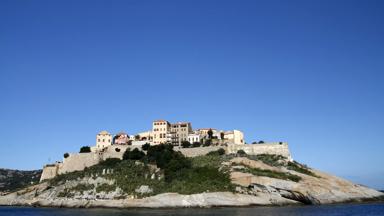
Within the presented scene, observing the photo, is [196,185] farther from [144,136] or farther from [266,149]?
[144,136]

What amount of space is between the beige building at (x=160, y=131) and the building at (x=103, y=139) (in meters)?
11.0

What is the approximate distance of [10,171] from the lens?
186250mm

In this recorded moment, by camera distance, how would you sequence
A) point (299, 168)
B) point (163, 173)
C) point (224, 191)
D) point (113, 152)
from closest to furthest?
point (224, 191)
point (163, 173)
point (299, 168)
point (113, 152)

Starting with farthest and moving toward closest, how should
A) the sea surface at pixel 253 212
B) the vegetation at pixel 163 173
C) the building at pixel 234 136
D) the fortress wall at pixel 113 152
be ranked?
the building at pixel 234 136 → the fortress wall at pixel 113 152 → the vegetation at pixel 163 173 → the sea surface at pixel 253 212

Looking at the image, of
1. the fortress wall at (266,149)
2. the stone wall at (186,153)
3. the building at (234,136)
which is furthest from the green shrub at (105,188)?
the building at (234,136)

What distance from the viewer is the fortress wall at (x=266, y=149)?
8312 cm

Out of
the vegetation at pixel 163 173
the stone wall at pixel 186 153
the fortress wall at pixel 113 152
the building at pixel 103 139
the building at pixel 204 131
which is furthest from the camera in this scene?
the building at pixel 204 131

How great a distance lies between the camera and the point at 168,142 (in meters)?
100

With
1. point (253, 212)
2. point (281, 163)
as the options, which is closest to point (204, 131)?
point (281, 163)

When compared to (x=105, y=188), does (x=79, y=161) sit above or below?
above

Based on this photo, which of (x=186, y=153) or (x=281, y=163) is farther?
(x=186, y=153)

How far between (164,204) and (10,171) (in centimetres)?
14985

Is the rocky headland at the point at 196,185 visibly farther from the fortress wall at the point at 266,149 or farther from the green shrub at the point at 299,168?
the fortress wall at the point at 266,149

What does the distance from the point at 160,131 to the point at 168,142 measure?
346cm
